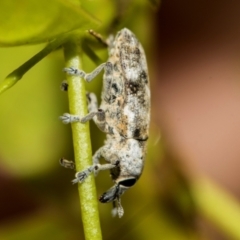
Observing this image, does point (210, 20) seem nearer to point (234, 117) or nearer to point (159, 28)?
point (159, 28)

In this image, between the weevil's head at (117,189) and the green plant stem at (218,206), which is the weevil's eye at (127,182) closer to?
the weevil's head at (117,189)

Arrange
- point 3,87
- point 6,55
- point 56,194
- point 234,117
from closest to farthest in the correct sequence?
point 3,87 → point 6,55 → point 56,194 → point 234,117

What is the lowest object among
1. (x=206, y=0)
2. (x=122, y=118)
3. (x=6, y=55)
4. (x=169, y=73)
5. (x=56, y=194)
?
(x=122, y=118)

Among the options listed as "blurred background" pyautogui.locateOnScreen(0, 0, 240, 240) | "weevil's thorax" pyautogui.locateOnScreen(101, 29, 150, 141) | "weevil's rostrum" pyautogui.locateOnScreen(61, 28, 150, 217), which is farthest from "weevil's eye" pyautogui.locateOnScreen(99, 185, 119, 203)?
"blurred background" pyautogui.locateOnScreen(0, 0, 240, 240)

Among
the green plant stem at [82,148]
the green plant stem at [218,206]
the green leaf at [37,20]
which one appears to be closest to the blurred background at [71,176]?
the green plant stem at [218,206]

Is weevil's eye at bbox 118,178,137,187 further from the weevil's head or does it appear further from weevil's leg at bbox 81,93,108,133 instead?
weevil's leg at bbox 81,93,108,133

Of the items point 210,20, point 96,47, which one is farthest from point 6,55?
point 210,20
